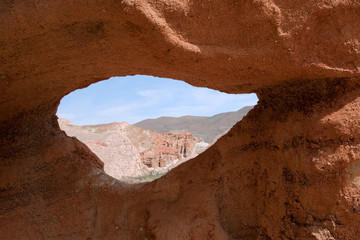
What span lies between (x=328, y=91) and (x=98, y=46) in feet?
4.53

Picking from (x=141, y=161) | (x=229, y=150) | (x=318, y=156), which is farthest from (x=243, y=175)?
(x=141, y=161)

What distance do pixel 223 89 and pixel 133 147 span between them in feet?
25.9

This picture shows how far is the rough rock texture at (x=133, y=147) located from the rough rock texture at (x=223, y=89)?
609 centimetres

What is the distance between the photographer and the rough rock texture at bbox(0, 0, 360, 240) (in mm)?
1529

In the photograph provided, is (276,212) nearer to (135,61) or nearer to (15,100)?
(135,61)

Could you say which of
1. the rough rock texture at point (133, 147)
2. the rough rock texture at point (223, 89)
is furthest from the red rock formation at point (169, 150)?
the rough rock texture at point (223, 89)

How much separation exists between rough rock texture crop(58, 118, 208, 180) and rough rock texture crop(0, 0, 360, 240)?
6.09 meters

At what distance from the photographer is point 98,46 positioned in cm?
179

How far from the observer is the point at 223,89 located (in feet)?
6.86

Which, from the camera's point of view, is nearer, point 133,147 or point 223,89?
point 223,89

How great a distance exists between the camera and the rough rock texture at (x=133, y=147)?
28.6 ft

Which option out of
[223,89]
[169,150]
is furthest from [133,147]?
[223,89]

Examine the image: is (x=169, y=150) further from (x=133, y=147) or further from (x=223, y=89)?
(x=223, y=89)

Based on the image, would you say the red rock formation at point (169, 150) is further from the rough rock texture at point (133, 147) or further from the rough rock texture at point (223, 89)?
the rough rock texture at point (223, 89)
